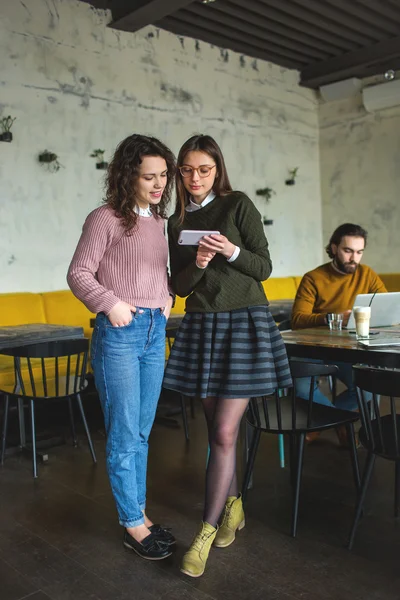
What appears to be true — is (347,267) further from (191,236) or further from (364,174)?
(364,174)

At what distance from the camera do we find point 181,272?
84.4 inches

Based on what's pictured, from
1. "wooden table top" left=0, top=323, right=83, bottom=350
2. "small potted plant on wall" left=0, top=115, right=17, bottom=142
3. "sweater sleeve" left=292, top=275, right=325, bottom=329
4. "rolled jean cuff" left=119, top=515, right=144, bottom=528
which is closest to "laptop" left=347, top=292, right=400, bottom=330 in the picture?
"sweater sleeve" left=292, top=275, right=325, bottom=329

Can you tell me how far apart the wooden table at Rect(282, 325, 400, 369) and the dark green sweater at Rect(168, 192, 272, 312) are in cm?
52

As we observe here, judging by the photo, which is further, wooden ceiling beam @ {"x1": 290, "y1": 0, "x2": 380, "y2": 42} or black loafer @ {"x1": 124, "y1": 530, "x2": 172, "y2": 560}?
wooden ceiling beam @ {"x1": 290, "y1": 0, "x2": 380, "y2": 42}

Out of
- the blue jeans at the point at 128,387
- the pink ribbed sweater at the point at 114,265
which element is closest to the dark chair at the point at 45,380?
the blue jeans at the point at 128,387

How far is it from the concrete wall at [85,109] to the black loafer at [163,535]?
332 cm

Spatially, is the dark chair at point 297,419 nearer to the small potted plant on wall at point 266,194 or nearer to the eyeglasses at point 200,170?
the eyeglasses at point 200,170

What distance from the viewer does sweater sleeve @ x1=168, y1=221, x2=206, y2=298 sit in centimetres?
205

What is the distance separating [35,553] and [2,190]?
345 cm

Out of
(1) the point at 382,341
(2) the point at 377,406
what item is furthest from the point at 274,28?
(2) the point at 377,406

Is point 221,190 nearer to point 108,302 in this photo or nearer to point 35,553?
point 108,302

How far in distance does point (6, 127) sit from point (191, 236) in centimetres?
365

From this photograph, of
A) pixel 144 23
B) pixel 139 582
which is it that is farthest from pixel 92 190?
pixel 139 582

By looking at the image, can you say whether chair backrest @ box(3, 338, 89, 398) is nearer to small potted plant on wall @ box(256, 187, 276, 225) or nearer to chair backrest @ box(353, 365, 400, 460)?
chair backrest @ box(353, 365, 400, 460)
